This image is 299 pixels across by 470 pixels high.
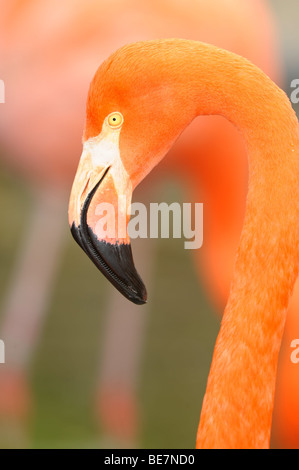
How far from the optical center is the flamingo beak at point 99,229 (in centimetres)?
105

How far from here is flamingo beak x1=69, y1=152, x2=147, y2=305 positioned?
105 centimetres

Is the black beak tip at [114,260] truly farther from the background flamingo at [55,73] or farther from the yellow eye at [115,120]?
the background flamingo at [55,73]

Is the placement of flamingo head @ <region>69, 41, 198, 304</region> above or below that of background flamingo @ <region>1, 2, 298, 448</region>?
below

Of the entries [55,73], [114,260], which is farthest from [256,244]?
[55,73]

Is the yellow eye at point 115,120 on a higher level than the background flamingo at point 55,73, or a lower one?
lower

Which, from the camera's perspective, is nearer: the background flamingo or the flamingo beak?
the flamingo beak

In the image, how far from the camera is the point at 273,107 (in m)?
0.98

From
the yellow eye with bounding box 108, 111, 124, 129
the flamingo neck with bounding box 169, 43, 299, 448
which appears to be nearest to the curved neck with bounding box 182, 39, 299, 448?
the flamingo neck with bounding box 169, 43, 299, 448

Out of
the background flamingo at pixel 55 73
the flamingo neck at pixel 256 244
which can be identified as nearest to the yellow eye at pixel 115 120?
the flamingo neck at pixel 256 244

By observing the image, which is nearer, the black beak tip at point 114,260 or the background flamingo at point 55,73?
the black beak tip at point 114,260

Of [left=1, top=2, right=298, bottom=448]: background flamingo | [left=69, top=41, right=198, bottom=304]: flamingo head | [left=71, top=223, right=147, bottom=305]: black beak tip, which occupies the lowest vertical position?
[left=71, top=223, right=147, bottom=305]: black beak tip

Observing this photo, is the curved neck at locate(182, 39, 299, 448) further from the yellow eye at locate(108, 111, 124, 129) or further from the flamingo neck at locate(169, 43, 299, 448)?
the yellow eye at locate(108, 111, 124, 129)

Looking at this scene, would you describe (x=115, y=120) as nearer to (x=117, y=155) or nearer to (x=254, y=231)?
(x=117, y=155)

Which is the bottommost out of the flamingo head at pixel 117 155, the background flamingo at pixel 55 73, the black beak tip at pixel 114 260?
the black beak tip at pixel 114 260
